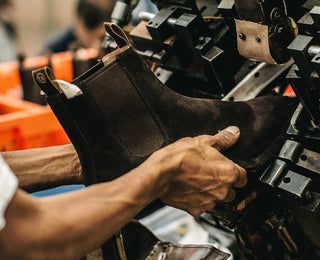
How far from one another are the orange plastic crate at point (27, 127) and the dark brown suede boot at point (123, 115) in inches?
51.3

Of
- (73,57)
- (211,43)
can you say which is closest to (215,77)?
(211,43)

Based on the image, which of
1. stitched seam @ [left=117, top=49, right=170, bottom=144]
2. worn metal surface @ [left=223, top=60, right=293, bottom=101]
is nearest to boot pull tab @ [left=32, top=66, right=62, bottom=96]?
stitched seam @ [left=117, top=49, right=170, bottom=144]

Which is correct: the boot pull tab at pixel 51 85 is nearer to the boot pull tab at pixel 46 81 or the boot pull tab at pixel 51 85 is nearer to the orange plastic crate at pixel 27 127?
the boot pull tab at pixel 46 81

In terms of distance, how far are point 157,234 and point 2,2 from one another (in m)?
4.66

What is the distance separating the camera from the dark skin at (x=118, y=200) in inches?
27.9

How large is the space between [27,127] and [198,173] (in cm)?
147

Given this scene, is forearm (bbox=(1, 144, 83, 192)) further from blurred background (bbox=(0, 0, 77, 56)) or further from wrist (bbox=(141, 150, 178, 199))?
blurred background (bbox=(0, 0, 77, 56))

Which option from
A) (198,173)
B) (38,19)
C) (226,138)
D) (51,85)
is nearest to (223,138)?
(226,138)

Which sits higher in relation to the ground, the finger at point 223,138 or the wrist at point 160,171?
the wrist at point 160,171

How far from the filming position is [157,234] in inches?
50.9

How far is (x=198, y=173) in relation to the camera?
0.94 m

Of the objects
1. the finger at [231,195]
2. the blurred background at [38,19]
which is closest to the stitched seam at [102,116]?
the finger at [231,195]

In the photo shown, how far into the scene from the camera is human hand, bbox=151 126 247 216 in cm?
91

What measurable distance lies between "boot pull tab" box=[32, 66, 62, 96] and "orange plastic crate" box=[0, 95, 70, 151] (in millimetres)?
1334
